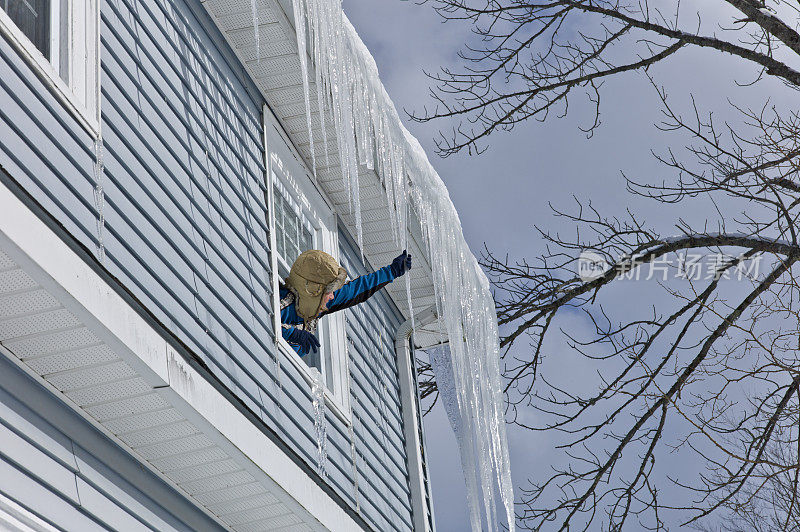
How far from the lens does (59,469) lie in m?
3.48

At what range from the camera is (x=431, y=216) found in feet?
24.3

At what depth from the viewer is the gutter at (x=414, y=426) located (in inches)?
303

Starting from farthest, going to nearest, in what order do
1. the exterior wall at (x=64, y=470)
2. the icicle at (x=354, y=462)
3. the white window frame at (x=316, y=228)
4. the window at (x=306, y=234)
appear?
the window at (x=306, y=234) < the icicle at (x=354, y=462) < the white window frame at (x=316, y=228) < the exterior wall at (x=64, y=470)

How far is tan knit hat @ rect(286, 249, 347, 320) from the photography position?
582 cm

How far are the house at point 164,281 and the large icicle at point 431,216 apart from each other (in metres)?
0.25

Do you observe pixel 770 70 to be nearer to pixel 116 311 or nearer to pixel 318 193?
pixel 318 193

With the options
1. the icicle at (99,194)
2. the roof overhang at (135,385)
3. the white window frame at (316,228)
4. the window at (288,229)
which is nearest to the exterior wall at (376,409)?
the white window frame at (316,228)

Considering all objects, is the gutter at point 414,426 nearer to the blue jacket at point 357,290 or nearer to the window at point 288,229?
the window at point 288,229

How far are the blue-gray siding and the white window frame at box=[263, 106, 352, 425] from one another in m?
0.09

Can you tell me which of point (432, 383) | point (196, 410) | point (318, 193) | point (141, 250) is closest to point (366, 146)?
point (318, 193)

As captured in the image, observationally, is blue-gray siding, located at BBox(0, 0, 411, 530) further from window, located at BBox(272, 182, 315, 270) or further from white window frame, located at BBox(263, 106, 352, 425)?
window, located at BBox(272, 182, 315, 270)

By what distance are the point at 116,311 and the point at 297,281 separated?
2451mm

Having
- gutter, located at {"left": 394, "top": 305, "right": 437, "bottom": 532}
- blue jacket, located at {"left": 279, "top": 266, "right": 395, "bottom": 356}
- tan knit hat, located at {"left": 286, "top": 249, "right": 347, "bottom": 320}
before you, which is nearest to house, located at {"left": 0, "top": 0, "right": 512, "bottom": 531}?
tan knit hat, located at {"left": 286, "top": 249, "right": 347, "bottom": 320}

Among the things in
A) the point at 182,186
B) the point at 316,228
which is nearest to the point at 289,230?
the point at 316,228
